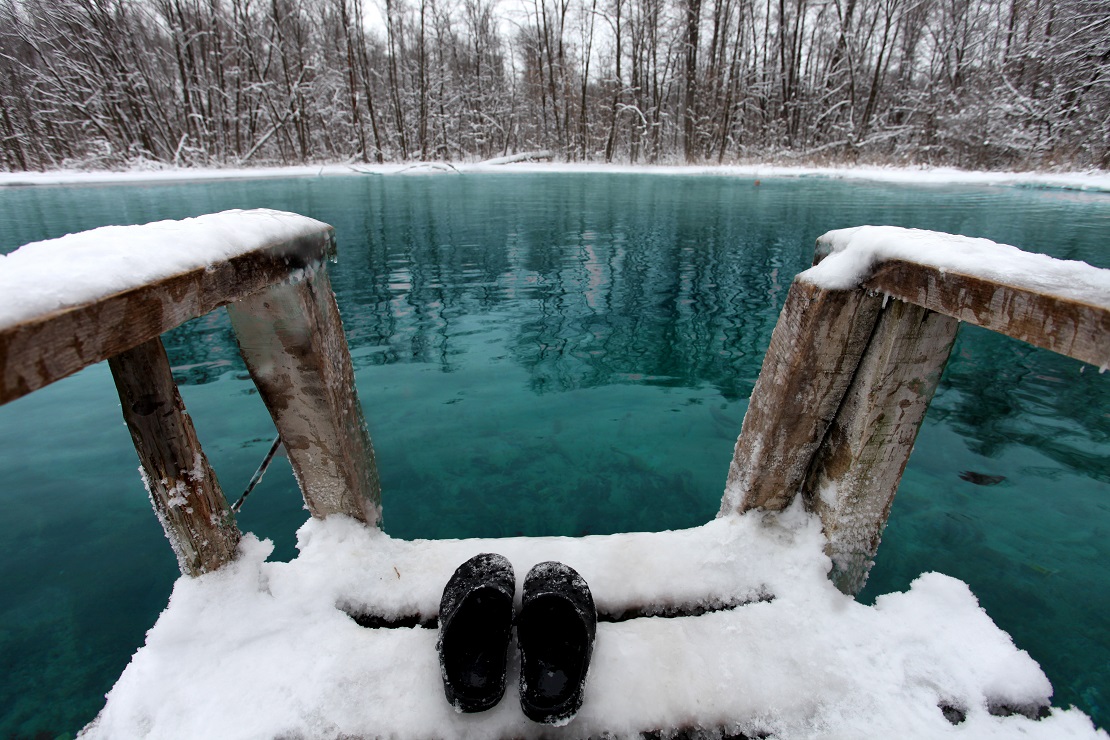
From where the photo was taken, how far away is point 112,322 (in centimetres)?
95

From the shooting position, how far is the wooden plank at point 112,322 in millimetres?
771

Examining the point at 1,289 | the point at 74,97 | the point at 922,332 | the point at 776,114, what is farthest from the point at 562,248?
the point at 74,97

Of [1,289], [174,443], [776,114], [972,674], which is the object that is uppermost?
[776,114]

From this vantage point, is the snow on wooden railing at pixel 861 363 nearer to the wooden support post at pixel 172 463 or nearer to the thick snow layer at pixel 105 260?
the thick snow layer at pixel 105 260

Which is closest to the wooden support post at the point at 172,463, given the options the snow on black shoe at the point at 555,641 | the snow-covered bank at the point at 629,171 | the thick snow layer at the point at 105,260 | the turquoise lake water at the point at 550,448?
the thick snow layer at the point at 105,260

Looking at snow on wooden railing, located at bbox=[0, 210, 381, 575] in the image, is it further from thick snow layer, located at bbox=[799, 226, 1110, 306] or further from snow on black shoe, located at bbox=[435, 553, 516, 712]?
thick snow layer, located at bbox=[799, 226, 1110, 306]

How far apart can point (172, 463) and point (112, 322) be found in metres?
0.69

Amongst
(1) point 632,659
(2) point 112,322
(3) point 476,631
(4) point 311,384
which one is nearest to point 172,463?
(4) point 311,384

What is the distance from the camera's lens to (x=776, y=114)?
1027 inches

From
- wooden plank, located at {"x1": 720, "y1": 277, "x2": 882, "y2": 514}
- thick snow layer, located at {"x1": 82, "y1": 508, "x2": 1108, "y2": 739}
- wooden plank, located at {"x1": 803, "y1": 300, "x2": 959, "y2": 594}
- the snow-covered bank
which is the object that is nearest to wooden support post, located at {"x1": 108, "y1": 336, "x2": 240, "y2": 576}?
thick snow layer, located at {"x1": 82, "y1": 508, "x2": 1108, "y2": 739}

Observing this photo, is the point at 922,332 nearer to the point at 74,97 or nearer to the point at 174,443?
the point at 174,443

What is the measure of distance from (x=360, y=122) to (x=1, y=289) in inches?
1122

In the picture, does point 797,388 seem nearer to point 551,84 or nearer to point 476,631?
point 476,631

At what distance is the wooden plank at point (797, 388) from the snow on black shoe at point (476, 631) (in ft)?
3.41
